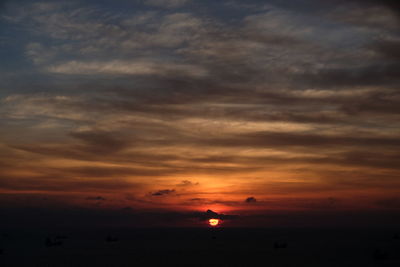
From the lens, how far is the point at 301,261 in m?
60.6

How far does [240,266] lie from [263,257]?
38.3 ft

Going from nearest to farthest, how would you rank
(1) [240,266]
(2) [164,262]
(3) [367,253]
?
(1) [240,266] → (2) [164,262] → (3) [367,253]

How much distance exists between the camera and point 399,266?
188ft

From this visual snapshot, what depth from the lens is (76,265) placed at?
184 ft

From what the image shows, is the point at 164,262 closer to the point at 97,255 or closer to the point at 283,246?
the point at 97,255

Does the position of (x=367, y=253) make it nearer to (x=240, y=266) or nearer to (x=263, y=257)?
(x=263, y=257)

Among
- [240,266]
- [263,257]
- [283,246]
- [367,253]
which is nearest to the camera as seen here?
[240,266]

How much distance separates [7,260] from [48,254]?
8344mm

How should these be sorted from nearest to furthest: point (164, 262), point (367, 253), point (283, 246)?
point (164, 262), point (367, 253), point (283, 246)

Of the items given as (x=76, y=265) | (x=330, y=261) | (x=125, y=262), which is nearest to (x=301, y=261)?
(x=330, y=261)

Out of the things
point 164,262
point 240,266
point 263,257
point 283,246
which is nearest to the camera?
point 240,266

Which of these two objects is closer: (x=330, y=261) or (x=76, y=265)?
(x=76, y=265)

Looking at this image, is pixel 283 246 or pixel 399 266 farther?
pixel 283 246

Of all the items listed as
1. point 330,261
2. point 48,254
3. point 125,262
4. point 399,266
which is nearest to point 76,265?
point 125,262
